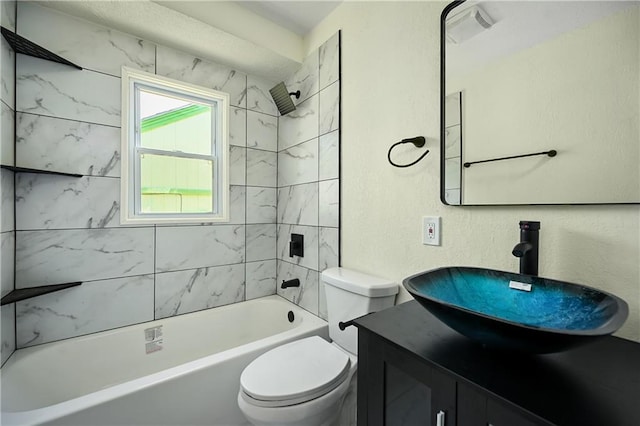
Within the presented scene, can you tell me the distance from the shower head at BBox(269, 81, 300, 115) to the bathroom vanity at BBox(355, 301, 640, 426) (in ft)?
A: 5.85

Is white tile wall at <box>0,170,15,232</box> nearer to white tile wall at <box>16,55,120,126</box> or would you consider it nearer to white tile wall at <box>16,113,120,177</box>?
white tile wall at <box>16,113,120,177</box>

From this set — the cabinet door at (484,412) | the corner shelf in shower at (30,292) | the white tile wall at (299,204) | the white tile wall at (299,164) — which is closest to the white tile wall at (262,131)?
the white tile wall at (299,164)

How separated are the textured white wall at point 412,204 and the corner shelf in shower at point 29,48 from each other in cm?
157

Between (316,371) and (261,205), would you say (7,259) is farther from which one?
(316,371)

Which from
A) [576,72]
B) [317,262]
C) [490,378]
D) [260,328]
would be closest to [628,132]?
[576,72]

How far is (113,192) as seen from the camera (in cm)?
178

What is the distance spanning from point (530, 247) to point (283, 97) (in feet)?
6.22

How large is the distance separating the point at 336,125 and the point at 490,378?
1584mm

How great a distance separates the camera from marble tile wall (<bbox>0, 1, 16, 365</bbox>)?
138 centimetres

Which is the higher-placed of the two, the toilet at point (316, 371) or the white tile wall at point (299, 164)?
the white tile wall at point (299, 164)

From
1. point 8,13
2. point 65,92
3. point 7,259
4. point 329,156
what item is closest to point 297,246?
point 329,156

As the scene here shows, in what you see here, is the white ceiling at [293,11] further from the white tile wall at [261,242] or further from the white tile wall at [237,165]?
the white tile wall at [261,242]

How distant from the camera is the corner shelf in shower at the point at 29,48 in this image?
1355mm

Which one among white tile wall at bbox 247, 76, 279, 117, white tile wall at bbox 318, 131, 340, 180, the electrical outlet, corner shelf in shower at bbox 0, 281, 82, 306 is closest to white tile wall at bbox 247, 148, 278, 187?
white tile wall at bbox 247, 76, 279, 117
